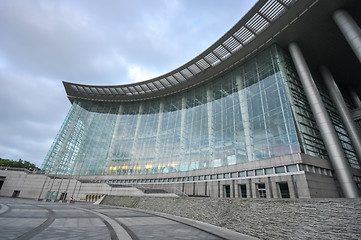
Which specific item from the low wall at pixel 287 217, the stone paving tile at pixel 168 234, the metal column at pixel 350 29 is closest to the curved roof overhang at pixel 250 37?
the metal column at pixel 350 29

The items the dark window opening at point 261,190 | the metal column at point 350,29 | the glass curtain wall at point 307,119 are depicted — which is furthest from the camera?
the glass curtain wall at point 307,119

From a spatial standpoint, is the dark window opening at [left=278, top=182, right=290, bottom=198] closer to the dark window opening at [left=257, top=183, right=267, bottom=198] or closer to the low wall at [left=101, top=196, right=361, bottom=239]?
the dark window opening at [left=257, top=183, right=267, bottom=198]

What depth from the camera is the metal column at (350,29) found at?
70.5ft

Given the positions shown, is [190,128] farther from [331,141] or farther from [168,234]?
[168,234]

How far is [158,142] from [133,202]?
72.5 feet

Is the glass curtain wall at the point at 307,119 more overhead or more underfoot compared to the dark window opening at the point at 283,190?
more overhead

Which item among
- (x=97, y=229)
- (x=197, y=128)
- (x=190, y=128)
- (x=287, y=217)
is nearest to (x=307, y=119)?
(x=197, y=128)

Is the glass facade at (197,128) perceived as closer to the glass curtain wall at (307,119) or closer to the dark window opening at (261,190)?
the glass curtain wall at (307,119)

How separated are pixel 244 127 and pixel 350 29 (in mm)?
18457

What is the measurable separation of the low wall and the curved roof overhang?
28.4 m

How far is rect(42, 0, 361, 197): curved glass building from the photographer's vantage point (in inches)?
879

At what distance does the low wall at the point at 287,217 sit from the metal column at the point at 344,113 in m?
29.2

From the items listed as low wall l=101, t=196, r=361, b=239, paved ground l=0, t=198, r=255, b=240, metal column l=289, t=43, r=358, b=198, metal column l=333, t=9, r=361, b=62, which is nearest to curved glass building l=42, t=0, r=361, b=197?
metal column l=289, t=43, r=358, b=198

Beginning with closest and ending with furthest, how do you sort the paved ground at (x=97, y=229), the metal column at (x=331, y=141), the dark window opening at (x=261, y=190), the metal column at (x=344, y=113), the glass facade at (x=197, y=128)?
the paved ground at (x=97, y=229), the metal column at (x=331, y=141), the dark window opening at (x=261, y=190), the glass facade at (x=197, y=128), the metal column at (x=344, y=113)
